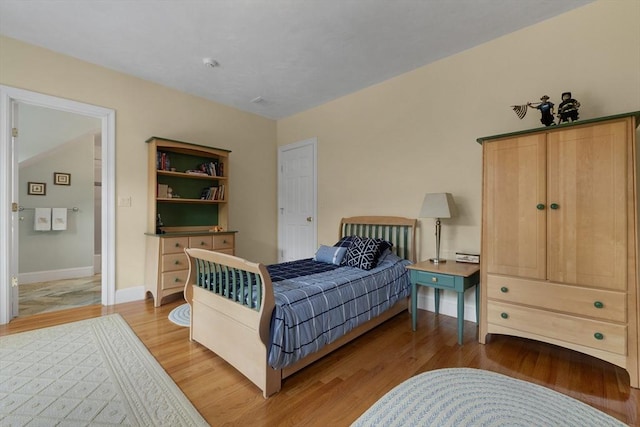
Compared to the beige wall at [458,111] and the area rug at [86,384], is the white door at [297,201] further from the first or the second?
the area rug at [86,384]

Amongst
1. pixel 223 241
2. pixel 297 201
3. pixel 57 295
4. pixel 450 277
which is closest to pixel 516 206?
pixel 450 277

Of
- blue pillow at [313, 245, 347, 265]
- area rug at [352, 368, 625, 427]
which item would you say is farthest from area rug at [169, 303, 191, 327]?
area rug at [352, 368, 625, 427]

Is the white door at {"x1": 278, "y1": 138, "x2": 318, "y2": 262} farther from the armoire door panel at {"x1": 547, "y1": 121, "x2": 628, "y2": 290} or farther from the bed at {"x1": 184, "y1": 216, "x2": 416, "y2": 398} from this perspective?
the armoire door panel at {"x1": 547, "y1": 121, "x2": 628, "y2": 290}

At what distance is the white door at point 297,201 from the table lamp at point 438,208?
195 centimetres

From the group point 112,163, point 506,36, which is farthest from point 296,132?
point 506,36

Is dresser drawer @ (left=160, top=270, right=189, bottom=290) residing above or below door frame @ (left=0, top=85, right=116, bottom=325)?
below

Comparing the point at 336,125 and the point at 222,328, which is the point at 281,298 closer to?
the point at 222,328

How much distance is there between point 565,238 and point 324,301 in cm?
177

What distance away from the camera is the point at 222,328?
6.40 ft

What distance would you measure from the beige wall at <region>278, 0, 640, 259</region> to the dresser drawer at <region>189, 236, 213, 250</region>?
1.61 m

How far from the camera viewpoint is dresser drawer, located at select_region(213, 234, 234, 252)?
141 inches

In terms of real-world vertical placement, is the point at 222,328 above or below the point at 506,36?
below

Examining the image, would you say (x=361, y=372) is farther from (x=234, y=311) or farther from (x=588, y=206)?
(x=588, y=206)

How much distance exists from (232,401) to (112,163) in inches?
121
